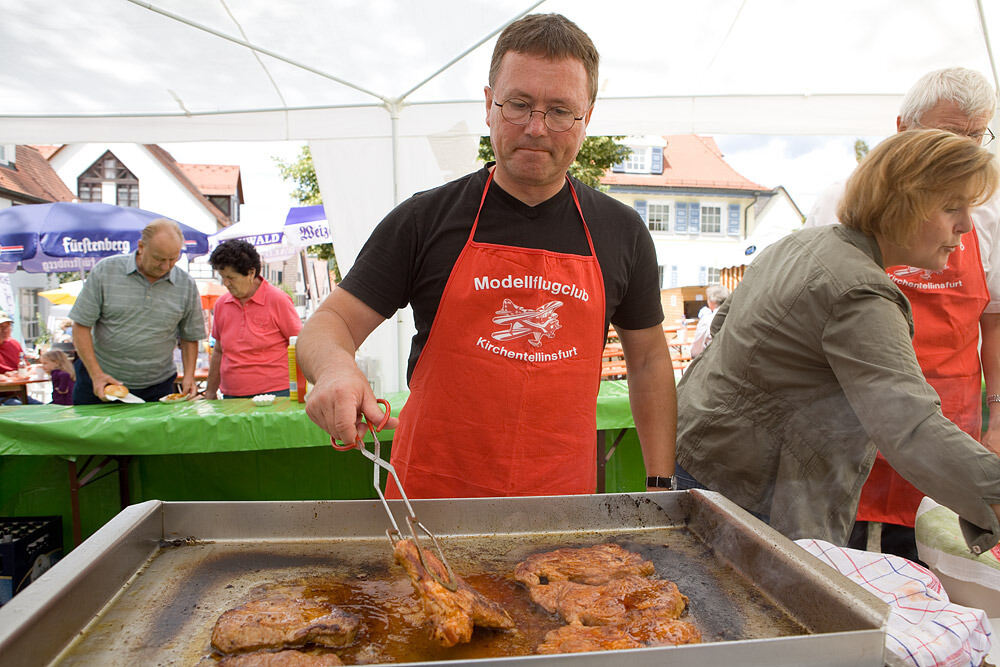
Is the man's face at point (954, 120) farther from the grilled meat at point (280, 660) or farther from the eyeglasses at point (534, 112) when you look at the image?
the grilled meat at point (280, 660)

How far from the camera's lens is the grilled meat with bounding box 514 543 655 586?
142 cm

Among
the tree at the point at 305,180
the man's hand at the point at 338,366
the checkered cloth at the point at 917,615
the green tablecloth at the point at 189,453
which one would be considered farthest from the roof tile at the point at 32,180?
the checkered cloth at the point at 917,615

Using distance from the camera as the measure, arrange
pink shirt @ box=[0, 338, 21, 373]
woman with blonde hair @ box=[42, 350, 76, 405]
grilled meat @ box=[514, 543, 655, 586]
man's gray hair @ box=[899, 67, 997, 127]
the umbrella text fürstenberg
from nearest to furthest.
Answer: grilled meat @ box=[514, 543, 655, 586] < man's gray hair @ box=[899, 67, 997, 127] < woman with blonde hair @ box=[42, 350, 76, 405] < pink shirt @ box=[0, 338, 21, 373] < the umbrella text fürstenberg

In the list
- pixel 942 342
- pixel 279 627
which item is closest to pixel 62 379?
pixel 279 627

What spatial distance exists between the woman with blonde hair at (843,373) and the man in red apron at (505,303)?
0.29 metres

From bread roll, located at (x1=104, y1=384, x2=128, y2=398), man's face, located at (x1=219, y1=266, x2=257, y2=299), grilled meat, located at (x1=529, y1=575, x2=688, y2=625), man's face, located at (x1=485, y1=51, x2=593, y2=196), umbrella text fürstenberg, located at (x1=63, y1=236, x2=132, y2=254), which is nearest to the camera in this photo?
grilled meat, located at (x1=529, y1=575, x2=688, y2=625)

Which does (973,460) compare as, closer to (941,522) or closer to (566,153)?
(941,522)

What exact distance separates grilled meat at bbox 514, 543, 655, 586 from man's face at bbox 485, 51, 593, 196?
0.99 meters

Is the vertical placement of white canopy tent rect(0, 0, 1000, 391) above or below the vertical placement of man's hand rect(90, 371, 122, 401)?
above

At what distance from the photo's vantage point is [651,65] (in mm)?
5188

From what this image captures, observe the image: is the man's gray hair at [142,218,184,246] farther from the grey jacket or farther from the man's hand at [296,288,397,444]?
the grey jacket

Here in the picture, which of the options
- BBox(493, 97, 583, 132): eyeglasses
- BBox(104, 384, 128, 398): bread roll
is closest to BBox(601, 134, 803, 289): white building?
BBox(104, 384, 128, 398): bread roll

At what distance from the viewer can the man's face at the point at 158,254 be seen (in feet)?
14.9

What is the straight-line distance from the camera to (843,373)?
1.63 metres
